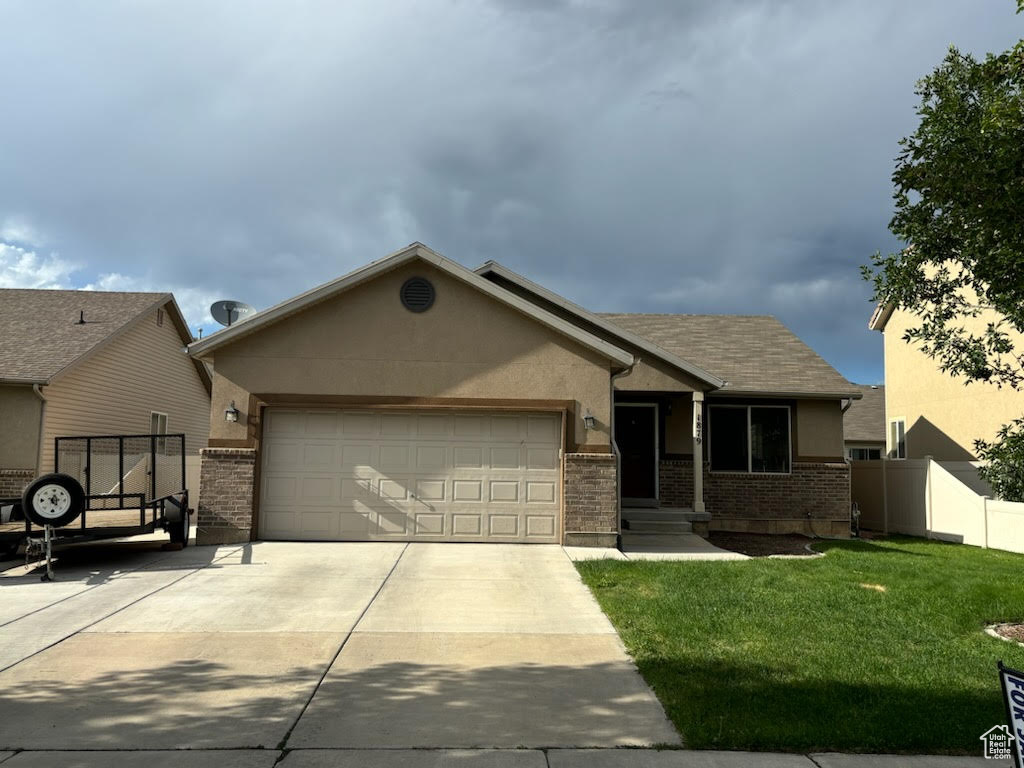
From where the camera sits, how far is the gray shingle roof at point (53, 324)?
16797 millimetres

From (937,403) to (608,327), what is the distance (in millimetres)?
11141

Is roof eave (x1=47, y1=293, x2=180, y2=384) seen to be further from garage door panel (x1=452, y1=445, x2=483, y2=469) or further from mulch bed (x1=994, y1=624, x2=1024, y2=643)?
mulch bed (x1=994, y1=624, x2=1024, y2=643)

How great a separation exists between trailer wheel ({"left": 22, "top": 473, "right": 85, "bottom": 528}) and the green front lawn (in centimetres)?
717

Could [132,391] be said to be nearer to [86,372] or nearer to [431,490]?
[86,372]

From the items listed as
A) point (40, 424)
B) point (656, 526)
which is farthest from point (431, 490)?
point (40, 424)

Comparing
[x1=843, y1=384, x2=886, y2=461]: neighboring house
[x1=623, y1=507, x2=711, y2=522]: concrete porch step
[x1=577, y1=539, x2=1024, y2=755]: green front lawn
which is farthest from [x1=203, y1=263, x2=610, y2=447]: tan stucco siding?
[x1=843, y1=384, x2=886, y2=461]: neighboring house

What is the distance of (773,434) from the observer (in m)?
17.4

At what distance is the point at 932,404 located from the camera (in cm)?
2123

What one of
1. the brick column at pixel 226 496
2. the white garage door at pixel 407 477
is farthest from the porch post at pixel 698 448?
the brick column at pixel 226 496

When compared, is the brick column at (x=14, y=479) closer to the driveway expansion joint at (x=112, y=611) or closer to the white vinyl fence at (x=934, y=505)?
the driveway expansion joint at (x=112, y=611)

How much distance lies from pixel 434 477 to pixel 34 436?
32.0 ft

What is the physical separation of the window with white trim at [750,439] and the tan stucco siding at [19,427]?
Result: 15042mm

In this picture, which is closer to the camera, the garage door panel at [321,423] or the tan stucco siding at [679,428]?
the garage door panel at [321,423]

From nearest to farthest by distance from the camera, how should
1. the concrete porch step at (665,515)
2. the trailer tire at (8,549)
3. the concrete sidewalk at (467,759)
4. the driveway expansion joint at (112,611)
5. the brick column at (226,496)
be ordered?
the concrete sidewalk at (467,759)
the driveway expansion joint at (112,611)
the trailer tire at (8,549)
the brick column at (226,496)
the concrete porch step at (665,515)
